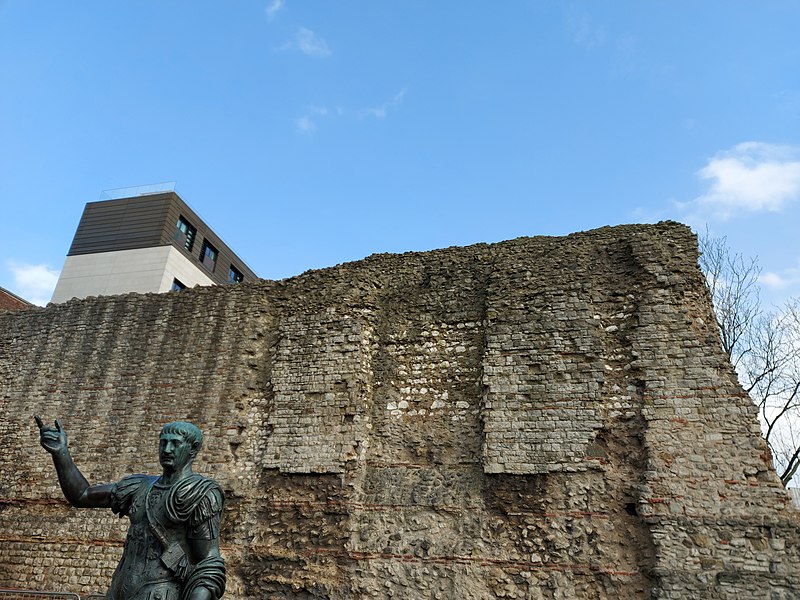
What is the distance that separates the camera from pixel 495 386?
8672mm

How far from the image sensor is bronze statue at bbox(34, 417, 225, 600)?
313 cm

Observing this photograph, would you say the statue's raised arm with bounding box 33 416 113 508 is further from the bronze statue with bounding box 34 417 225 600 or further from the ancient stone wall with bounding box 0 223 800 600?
the ancient stone wall with bounding box 0 223 800 600

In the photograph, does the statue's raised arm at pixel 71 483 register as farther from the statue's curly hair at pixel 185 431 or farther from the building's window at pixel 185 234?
the building's window at pixel 185 234

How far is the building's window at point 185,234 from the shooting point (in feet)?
76.0

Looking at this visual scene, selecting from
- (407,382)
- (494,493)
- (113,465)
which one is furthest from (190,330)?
(494,493)

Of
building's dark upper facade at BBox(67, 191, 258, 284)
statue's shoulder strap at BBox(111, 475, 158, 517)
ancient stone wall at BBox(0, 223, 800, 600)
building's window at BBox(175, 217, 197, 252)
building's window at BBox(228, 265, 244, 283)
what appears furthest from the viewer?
Result: building's window at BBox(228, 265, 244, 283)

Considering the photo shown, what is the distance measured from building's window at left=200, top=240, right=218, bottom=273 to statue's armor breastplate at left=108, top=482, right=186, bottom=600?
73.4 feet

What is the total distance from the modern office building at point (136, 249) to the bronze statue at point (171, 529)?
734 inches

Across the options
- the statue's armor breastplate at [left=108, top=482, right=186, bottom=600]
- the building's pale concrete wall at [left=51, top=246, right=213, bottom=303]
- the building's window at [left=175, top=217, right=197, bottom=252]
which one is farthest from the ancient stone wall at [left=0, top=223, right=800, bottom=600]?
the building's window at [left=175, top=217, right=197, bottom=252]

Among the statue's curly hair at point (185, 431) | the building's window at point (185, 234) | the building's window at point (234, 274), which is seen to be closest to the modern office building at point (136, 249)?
the building's window at point (185, 234)

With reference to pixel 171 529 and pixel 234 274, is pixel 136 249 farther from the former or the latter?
pixel 171 529

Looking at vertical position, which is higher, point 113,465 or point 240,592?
point 113,465

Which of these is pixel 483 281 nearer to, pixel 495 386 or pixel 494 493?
pixel 495 386

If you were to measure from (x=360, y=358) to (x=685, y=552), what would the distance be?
5256mm
